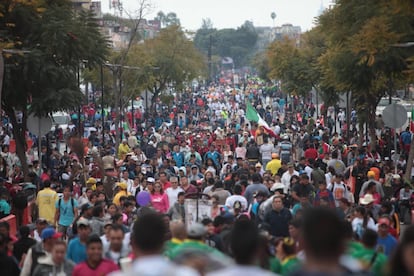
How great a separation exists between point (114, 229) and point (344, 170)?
15377mm

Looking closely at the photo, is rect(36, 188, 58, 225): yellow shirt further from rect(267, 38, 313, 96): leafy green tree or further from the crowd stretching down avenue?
rect(267, 38, 313, 96): leafy green tree

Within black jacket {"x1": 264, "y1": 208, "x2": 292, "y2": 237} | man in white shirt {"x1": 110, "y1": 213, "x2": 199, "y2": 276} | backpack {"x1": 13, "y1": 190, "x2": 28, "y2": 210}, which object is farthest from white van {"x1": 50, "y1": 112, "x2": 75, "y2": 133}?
man in white shirt {"x1": 110, "y1": 213, "x2": 199, "y2": 276}

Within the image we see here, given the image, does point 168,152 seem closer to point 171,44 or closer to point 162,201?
point 162,201

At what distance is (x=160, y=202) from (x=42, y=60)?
37.4 feet

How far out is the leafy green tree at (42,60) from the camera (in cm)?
3119

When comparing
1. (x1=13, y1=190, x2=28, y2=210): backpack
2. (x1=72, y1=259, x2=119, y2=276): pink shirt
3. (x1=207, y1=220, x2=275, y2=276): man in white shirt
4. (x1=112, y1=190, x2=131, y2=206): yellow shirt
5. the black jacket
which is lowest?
(x1=13, y1=190, x2=28, y2=210): backpack

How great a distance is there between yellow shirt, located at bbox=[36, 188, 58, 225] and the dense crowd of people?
0.07 feet

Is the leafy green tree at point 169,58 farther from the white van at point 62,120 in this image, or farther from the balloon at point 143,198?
the balloon at point 143,198

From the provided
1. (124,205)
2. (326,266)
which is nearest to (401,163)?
(124,205)

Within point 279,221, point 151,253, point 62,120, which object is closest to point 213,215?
point 279,221

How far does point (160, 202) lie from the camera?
2122cm

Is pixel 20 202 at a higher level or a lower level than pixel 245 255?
lower

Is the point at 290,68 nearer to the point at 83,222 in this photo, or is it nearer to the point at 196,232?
the point at 83,222

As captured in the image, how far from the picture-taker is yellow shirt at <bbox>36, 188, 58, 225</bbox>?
21.0 m
